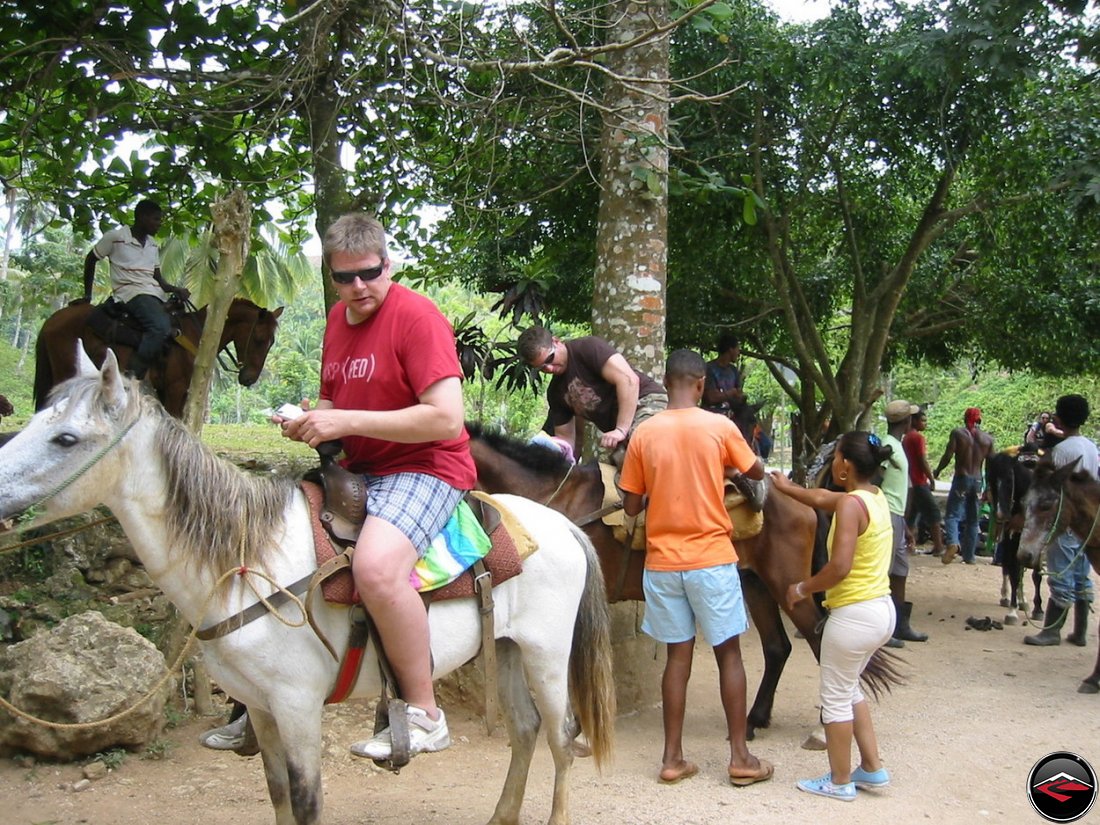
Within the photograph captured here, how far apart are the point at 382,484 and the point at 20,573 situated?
15.2 feet

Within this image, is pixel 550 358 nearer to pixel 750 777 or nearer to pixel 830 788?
pixel 750 777

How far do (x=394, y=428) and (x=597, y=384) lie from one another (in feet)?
8.99

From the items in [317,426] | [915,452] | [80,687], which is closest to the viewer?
[317,426]

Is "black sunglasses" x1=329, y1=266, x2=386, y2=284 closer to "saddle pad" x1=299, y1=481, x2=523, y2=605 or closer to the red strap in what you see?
"saddle pad" x1=299, y1=481, x2=523, y2=605

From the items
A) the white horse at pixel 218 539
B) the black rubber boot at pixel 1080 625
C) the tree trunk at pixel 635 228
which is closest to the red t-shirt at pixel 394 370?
the white horse at pixel 218 539

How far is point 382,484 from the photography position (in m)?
3.72

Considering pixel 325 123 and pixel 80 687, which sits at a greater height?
pixel 325 123

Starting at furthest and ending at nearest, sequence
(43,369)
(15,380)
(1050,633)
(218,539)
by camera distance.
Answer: (15,380) < (43,369) < (1050,633) < (218,539)

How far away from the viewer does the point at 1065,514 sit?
24.0 feet

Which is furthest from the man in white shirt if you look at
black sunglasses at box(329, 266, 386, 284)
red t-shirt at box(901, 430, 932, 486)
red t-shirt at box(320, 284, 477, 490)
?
black sunglasses at box(329, 266, 386, 284)

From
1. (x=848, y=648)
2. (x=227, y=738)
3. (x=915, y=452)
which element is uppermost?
(x=915, y=452)

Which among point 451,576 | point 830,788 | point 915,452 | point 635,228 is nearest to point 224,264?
point 451,576

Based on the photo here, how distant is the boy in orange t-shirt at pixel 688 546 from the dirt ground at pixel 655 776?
0.35m

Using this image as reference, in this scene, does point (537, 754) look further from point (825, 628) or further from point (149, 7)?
point (149, 7)
